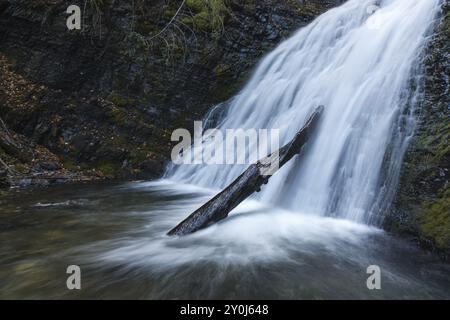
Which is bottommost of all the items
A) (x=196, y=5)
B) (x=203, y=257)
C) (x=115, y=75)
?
(x=203, y=257)

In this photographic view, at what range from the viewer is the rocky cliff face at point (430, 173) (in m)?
4.32

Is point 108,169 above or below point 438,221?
above

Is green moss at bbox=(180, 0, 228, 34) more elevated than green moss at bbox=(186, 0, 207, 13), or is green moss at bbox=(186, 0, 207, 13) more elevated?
green moss at bbox=(186, 0, 207, 13)

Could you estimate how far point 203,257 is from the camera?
13.0ft

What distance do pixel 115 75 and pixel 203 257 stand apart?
716 cm

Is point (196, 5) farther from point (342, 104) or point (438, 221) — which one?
point (438, 221)

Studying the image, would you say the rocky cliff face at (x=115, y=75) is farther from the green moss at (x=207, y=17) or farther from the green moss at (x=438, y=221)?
the green moss at (x=438, y=221)

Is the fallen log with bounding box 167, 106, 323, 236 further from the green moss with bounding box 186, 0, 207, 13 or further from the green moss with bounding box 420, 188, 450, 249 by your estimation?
the green moss with bounding box 186, 0, 207, 13

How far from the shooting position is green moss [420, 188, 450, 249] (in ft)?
13.5

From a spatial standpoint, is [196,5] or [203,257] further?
[196,5]

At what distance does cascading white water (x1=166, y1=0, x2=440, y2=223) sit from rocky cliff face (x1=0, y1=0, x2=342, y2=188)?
0.94 metres

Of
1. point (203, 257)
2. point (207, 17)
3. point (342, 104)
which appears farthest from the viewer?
point (207, 17)

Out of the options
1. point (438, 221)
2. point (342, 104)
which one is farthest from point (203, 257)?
point (342, 104)

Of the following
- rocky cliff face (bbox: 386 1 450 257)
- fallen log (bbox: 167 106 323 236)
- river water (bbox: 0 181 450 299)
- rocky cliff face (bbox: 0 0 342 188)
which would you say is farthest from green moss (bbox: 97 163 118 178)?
rocky cliff face (bbox: 386 1 450 257)
